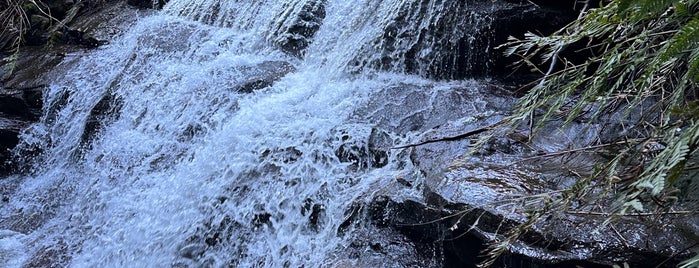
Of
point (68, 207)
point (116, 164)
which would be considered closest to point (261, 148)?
point (116, 164)

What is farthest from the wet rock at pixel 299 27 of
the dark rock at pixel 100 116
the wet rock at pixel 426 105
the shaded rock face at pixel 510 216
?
the shaded rock face at pixel 510 216

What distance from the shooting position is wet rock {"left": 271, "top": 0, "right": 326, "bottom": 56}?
479cm

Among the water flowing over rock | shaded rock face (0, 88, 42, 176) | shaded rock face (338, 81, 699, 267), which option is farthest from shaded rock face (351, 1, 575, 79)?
shaded rock face (0, 88, 42, 176)

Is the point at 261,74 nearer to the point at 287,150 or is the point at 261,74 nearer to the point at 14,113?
the point at 287,150

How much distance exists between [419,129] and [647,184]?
91.1 inches

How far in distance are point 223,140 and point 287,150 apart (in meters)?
0.55

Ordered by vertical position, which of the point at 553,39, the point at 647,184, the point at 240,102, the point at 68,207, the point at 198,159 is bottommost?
the point at 68,207

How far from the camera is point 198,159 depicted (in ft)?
12.1

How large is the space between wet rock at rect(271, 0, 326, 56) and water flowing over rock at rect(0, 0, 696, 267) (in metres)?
0.01

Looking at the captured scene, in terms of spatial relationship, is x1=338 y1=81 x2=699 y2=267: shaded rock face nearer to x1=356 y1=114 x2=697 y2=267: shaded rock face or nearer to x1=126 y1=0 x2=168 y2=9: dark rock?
x1=356 y1=114 x2=697 y2=267: shaded rock face

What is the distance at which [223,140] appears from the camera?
146 inches

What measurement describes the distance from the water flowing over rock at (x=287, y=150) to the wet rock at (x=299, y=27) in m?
0.01

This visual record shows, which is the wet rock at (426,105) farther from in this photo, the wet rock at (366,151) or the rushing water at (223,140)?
the wet rock at (366,151)

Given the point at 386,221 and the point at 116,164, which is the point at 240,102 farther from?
the point at 386,221
